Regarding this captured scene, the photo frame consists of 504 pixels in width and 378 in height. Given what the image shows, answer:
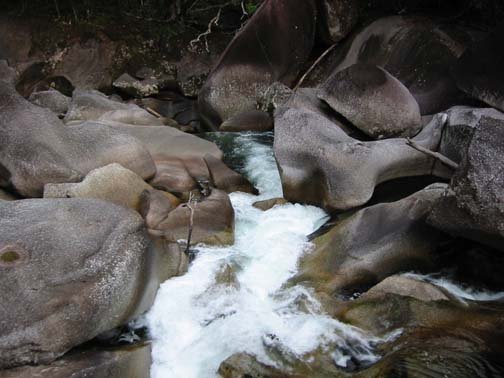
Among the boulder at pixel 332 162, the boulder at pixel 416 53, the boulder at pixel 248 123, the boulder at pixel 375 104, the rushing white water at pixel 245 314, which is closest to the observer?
the rushing white water at pixel 245 314

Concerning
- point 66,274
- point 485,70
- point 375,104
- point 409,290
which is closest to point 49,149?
point 66,274

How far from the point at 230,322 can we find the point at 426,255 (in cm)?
163

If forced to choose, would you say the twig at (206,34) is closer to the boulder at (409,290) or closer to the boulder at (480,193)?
the boulder at (480,193)

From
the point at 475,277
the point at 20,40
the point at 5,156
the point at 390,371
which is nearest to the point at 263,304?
the point at 390,371

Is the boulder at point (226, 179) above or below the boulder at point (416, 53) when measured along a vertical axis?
below

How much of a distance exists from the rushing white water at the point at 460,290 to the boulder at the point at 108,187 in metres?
2.54

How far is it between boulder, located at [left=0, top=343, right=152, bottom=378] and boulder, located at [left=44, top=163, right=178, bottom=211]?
1547 mm

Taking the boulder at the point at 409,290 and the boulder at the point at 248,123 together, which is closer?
the boulder at the point at 409,290

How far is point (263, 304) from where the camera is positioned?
13.3 ft

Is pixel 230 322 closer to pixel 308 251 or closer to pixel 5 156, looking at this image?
pixel 308 251

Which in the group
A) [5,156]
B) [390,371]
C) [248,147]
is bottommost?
[248,147]

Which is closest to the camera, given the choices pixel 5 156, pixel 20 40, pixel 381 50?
pixel 5 156

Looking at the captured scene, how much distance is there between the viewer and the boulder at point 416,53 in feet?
24.9

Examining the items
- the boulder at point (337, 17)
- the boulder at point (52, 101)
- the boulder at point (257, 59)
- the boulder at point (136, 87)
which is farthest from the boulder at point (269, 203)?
the boulder at point (136, 87)
